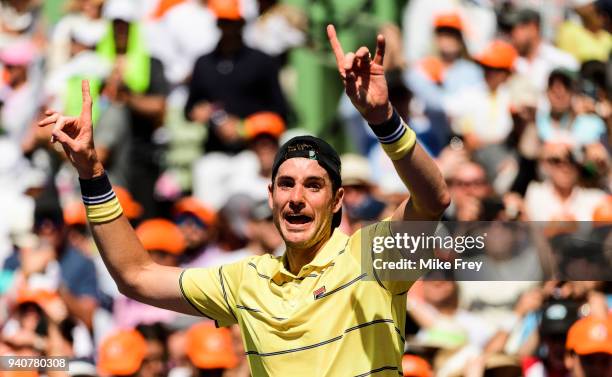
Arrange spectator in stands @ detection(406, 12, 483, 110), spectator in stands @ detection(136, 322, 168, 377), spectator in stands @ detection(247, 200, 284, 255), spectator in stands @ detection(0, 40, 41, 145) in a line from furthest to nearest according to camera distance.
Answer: spectator in stands @ detection(0, 40, 41, 145) → spectator in stands @ detection(406, 12, 483, 110) → spectator in stands @ detection(247, 200, 284, 255) → spectator in stands @ detection(136, 322, 168, 377)

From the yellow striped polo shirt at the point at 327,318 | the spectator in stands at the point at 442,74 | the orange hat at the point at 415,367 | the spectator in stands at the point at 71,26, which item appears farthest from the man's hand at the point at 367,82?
the spectator in stands at the point at 71,26

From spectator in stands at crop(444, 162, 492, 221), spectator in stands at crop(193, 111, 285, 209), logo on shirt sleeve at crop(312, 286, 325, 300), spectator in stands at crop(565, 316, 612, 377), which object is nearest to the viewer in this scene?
logo on shirt sleeve at crop(312, 286, 325, 300)

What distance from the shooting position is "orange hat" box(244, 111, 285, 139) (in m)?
10.1

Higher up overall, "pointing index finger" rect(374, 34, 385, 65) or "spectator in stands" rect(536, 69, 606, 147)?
"pointing index finger" rect(374, 34, 385, 65)

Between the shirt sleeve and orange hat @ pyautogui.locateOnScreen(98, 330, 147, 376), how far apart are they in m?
2.60

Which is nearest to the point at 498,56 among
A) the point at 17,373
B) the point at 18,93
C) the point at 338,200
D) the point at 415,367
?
the point at 415,367

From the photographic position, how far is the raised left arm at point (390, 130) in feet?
16.5

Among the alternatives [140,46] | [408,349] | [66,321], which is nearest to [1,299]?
[66,321]

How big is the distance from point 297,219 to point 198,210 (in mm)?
4383

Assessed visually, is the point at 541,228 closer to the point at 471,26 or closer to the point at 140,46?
the point at 471,26

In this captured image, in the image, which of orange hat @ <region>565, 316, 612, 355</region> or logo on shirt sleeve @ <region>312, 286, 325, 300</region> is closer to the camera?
logo on shirt sleeve @ <region>312, 286, 325, 300</region>

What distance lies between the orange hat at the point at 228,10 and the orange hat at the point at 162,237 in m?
1.87

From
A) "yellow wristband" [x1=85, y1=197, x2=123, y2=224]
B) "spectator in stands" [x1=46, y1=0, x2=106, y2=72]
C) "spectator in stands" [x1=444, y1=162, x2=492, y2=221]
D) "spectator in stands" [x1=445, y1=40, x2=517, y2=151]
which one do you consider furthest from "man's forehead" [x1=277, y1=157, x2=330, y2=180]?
"spectator in stands" [x1=46, y1=0, x2=106, y2=72]

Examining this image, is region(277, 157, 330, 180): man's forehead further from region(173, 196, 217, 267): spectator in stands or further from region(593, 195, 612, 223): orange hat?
region(173, 196, 217, 267): spectator in stands
